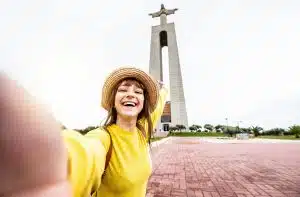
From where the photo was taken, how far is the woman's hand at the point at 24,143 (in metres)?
0.29

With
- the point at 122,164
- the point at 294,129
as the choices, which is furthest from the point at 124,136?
the point at 294,129

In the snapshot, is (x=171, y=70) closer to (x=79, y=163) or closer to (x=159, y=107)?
(x=159, y=107)

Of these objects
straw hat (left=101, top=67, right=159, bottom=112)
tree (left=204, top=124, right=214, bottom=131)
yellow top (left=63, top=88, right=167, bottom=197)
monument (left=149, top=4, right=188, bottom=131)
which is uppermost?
monument (left=149, top=4, right=188, bottom=131)

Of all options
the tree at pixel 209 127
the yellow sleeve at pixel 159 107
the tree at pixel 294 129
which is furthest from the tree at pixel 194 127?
the yellow sleeve at pixel 159 107

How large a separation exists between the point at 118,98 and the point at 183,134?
4599 centimetres

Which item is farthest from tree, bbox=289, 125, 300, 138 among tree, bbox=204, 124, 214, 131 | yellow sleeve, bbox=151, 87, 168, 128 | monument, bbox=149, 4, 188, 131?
yellow sleeve, bbox=151, 87, 168, 128

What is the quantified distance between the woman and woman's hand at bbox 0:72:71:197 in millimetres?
319

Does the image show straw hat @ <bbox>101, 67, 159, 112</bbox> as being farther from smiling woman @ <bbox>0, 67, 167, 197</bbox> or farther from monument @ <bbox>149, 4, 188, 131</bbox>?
monument @ <bbox>149, 4, 188, 131</bbox>

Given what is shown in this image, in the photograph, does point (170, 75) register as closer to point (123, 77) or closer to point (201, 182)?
point (201, 182)

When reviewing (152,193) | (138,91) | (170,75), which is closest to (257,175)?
(152,193)

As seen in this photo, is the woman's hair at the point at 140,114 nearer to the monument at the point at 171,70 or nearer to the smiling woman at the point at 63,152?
the smiling woman at the point at 63,152

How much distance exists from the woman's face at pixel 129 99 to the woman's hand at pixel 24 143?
909 mm

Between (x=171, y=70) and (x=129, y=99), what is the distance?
4932 centimetres

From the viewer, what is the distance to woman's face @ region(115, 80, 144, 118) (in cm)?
125
